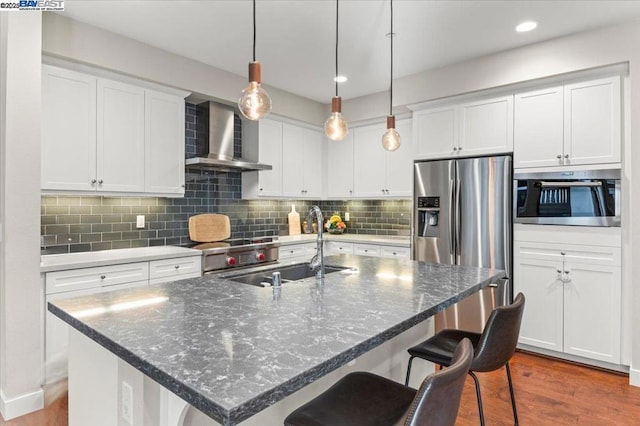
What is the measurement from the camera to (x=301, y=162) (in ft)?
15.8

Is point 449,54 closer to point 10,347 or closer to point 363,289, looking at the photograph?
point 363,289

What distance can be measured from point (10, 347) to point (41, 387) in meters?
0.36

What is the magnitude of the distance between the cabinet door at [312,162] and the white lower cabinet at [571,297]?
2.53m

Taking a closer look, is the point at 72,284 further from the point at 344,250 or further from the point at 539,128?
the point at 539,128

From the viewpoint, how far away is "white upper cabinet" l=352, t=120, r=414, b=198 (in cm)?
433

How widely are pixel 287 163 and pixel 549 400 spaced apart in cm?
343

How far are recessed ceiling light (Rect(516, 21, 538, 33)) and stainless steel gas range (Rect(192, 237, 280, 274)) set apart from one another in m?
2.91

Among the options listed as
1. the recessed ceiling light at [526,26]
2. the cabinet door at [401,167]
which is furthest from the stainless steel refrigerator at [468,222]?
the recessed ceiling light at [526,26]

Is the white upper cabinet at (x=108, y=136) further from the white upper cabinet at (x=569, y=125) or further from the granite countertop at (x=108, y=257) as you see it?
the white upper cabinet at (x=569, y=125)

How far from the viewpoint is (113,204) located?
11.1 feet

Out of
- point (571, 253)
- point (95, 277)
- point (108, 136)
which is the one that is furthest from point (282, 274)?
point (571, 253)

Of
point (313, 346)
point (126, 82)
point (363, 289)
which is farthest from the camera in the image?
point (126, 82)

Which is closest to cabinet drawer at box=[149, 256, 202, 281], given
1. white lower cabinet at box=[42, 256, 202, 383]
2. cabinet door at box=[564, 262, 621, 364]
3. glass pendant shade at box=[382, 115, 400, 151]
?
white lower cabinet at box=[42, 256, 202, 383]

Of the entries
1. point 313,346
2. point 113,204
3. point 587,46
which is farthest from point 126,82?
point 587,46
